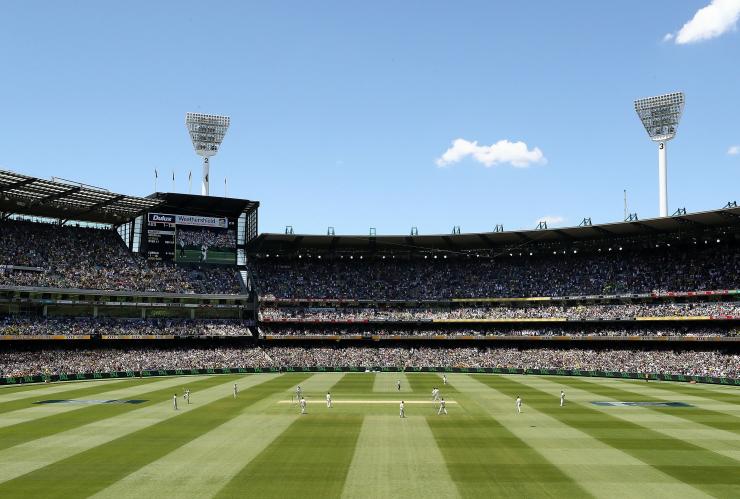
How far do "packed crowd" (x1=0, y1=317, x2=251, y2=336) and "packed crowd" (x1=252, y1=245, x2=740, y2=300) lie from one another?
776cm

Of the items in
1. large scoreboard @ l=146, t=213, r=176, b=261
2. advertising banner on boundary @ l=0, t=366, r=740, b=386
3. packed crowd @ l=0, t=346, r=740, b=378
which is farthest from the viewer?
large scoreboard @ l=146, t=213, r=176, b=261

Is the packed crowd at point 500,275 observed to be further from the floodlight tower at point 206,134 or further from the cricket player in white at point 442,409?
the cricket player in white at point 442,409

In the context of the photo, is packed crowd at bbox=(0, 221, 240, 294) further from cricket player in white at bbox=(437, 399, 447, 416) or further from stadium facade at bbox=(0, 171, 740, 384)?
cricket player in white at bbox=(437, 399, 447, 416)

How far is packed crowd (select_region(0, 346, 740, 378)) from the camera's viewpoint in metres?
58.5

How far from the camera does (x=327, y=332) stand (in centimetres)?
7762

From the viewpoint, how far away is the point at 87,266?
70.9 metres

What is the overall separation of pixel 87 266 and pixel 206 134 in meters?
24.1

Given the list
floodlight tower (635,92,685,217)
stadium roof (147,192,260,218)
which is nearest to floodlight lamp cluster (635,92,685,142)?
floodlight tower (635,92,685,217)

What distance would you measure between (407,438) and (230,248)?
5645 cm

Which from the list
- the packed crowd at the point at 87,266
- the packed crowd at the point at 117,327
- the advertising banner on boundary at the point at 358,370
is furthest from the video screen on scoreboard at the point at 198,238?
the advertising banner on boundary at the point at 358,370

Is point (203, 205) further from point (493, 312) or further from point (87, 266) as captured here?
point (493, 312)

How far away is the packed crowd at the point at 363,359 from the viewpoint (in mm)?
58531

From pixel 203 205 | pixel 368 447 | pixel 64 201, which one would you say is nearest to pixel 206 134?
pixel 203 205

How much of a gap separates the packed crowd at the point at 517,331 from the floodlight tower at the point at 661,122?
15908 millimetres
